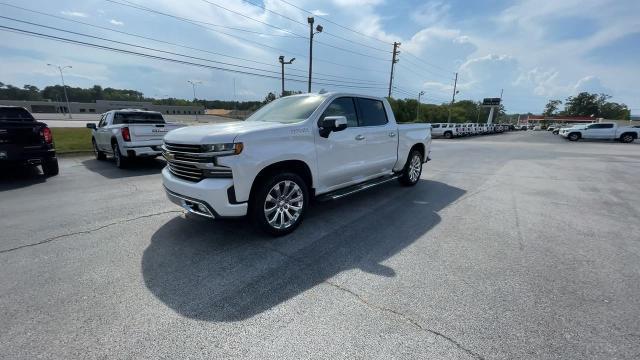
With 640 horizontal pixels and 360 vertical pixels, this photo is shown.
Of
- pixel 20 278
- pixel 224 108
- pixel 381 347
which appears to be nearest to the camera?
pixel 381 347

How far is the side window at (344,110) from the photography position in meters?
4.53

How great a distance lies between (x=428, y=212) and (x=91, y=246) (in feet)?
15.9

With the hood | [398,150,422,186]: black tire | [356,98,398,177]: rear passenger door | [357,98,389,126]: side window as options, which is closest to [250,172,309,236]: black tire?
the hood

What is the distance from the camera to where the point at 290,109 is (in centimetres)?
473

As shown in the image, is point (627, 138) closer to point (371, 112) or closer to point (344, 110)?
point (371, 112)

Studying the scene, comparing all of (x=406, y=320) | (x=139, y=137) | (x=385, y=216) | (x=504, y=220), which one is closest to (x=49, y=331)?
(x=406, y=320)

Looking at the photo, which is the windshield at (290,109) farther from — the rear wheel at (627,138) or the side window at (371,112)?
the rear wheel at (627,138)

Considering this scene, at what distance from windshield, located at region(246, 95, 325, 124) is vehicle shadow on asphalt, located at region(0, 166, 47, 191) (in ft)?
19.4

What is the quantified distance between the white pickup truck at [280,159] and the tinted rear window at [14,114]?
6239 millimetres

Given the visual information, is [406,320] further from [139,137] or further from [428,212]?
[139,137]

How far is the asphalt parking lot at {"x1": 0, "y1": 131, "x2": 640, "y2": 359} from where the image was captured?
7.18 feet

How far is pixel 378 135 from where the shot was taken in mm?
5367

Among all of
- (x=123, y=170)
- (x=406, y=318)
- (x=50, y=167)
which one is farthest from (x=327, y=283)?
(x=50, y=167)

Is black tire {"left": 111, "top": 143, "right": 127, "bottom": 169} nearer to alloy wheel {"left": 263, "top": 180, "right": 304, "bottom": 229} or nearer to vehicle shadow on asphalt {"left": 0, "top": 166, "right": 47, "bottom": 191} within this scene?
vehicle shadow on asphalt {"left": 0, "top": 166, "right": 47, "bottom": 191}
